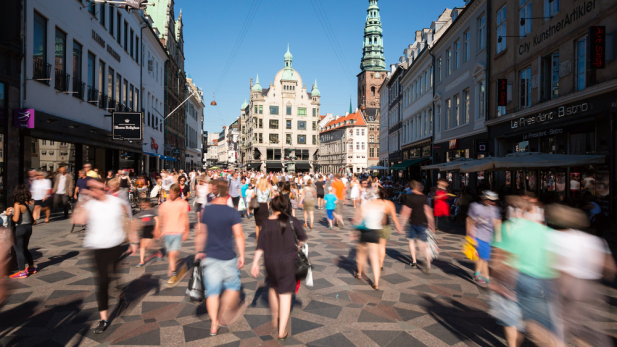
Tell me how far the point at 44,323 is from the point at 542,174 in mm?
17433

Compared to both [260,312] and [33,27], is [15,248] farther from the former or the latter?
[33,27]

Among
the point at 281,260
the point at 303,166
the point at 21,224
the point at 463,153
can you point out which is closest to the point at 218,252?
the point at 281,260

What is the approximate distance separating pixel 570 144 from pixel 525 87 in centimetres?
431

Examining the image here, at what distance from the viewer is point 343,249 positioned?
10.6 m

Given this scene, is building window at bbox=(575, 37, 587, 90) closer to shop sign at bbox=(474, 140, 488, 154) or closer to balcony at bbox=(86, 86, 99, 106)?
shop sign at bbox=(474, 140, 488, 154)

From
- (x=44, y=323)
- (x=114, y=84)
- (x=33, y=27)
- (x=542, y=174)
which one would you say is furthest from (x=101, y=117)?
(x=542, y=174)

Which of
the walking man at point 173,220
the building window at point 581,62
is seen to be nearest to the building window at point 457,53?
the building window at point 581,62

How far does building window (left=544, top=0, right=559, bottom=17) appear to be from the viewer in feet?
51.4

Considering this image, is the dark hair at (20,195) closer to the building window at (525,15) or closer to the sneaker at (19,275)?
the sneaker at (19,275)

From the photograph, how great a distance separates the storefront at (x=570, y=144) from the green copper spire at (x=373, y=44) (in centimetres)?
8605

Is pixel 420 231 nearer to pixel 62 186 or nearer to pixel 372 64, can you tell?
pixel 62 186

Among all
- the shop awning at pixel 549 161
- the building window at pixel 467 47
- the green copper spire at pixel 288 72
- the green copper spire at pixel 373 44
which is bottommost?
the shop awning at pixel 549 161

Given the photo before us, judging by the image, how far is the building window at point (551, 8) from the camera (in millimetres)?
15656

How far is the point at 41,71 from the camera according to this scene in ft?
51.3
